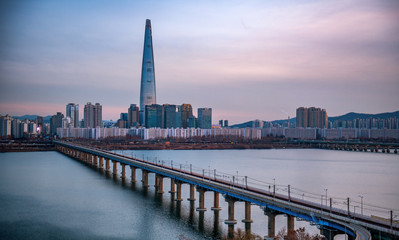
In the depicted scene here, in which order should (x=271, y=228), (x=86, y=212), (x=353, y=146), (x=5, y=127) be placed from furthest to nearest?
1. (x=5, y=127)
2. (x=353, y=146)
3. (x=86, y=212)
4. (x=271, y=228)

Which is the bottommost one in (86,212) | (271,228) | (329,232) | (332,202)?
(86,212)

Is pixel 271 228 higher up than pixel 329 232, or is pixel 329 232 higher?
pixel 329 232

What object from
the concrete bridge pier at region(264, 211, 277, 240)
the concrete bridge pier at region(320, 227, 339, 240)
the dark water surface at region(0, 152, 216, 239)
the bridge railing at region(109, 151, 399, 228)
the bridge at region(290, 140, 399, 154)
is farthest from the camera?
the bridge at region(290, 140, 399, 154)

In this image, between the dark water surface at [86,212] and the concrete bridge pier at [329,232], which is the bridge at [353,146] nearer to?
the dark water surface at [86,212]

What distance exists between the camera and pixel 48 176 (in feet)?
148

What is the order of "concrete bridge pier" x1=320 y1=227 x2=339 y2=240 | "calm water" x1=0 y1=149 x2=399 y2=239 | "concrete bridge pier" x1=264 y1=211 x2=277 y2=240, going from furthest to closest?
1. "calm water" x1=0 y1=149 x2=399 y2=239
2. "concrete bridge pier" x1=264 y1=211 x2=277 y2=240
3. "concrete bridge pier" x1=320 y1=227 x2=339 y2=240

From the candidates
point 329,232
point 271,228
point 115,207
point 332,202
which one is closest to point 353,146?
point 332,202

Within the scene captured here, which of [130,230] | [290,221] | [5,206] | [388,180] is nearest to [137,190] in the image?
[5,206]

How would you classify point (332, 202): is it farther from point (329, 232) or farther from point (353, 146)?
point (353, 146)

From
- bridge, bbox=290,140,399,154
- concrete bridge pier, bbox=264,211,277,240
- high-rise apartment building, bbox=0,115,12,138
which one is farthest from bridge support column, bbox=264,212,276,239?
high-rise apartment building, bbox=0,115,12,138

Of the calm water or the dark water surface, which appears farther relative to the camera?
the calm water

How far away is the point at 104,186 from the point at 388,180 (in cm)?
2930

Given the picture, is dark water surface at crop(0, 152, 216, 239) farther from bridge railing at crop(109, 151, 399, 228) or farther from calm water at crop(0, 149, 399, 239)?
bridge railing at crop(109, 151, 399, 228)

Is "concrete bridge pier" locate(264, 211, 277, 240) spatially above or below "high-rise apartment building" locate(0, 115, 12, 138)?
below
